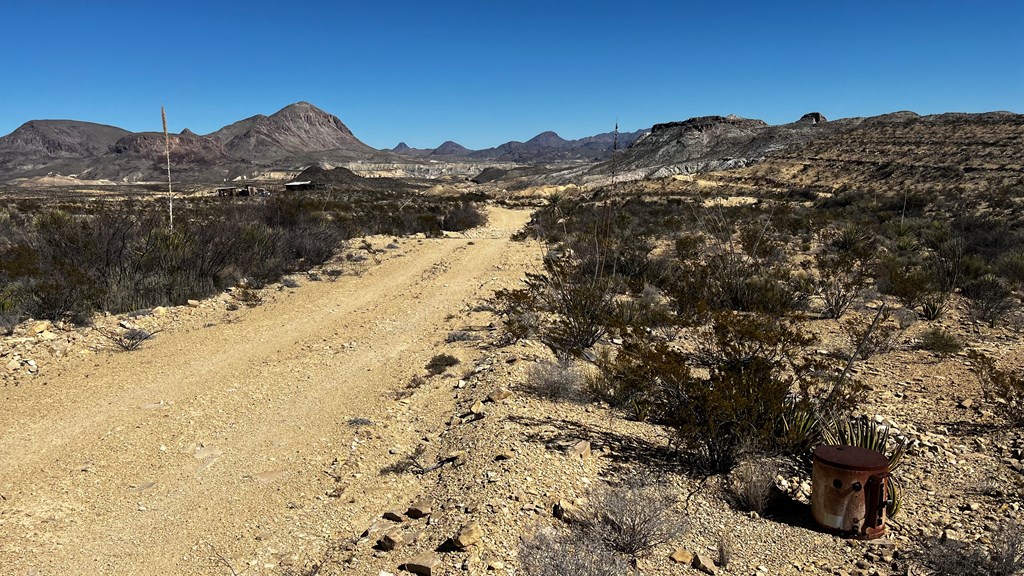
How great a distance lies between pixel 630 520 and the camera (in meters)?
3.59

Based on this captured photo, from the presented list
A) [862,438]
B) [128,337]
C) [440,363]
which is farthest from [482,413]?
[128,337]

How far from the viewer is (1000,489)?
4105 millimetres

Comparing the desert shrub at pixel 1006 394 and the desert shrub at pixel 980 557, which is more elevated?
the desert shrub at pixel 1006 394

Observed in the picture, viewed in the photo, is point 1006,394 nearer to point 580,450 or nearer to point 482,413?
point 580,450

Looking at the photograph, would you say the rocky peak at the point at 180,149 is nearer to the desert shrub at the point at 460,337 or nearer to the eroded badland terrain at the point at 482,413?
the eroded badland terrain at the point at 482,413

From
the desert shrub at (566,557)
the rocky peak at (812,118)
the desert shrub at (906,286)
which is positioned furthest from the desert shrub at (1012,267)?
the rocky peak at (812,118)

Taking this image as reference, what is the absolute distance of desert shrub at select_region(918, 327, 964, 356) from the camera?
7008 mm

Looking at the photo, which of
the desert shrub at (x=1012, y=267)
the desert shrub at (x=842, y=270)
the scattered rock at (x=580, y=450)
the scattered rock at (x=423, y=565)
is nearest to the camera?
the scattered rock at (x=423, y=565)

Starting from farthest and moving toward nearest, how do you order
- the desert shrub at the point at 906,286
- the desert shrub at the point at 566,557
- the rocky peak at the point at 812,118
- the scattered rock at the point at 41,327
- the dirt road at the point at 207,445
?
the rocky peak at the point at 812,118 → the desert shrub at the point at 906,286 → the scattered rock at the point at 41,327 → the dirt road at the point at 207,445 → the desert shrub at the point at 566,557

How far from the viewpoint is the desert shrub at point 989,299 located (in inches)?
341

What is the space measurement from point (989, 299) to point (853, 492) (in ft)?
25.7

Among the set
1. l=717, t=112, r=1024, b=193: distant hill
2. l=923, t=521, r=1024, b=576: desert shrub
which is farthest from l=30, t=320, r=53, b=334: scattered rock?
l=717, t=112, r=1024, b=193: distant hill

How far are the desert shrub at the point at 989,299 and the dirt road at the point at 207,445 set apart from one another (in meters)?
7.93

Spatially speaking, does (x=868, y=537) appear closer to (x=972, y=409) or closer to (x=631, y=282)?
(x=972, y=409)
